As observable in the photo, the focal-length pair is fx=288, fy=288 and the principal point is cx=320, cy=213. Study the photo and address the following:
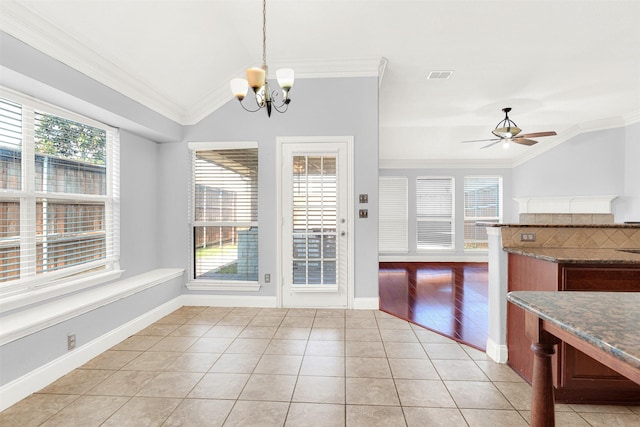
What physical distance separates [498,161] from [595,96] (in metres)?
2.77

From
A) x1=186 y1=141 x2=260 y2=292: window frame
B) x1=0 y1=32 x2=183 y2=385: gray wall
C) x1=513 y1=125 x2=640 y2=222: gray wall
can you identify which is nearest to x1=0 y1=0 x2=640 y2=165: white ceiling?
x1=0 y1=32 x2=183 y2=385: gray wall

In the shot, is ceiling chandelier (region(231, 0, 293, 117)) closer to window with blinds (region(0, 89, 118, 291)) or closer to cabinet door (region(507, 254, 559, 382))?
window with blinds (region(0, 89, 118, 291))

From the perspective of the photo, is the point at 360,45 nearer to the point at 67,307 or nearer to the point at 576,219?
the point at 576,219

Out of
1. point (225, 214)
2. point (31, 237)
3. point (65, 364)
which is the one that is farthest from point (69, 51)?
point (65, 364)

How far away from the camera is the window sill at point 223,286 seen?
3578mm

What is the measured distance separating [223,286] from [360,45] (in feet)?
10.6

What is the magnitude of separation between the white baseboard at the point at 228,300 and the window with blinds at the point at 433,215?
468 cm

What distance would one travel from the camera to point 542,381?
→ 974 millimetres

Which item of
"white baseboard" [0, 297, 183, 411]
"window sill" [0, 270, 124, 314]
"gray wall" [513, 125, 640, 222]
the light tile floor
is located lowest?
the light tile floor

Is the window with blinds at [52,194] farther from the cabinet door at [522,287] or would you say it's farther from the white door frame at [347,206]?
the cabinet door at [522,287]

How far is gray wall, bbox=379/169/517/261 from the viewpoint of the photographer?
274 inches

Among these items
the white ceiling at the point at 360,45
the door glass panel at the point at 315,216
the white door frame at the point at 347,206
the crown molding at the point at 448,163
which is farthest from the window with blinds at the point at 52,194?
the crown molding at the point at 448,163

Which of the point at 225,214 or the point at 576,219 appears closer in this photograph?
the point at 576,219

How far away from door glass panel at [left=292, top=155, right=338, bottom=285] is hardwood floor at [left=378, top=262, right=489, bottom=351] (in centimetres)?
95
